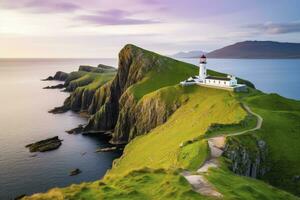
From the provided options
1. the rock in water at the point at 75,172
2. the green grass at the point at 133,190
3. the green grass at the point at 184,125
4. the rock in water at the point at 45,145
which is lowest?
the rock in water at the point at 75,172

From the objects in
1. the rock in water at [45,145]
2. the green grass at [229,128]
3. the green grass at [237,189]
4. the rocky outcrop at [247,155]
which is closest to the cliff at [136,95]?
the rock in water at [45,145]

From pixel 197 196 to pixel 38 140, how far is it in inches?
4198

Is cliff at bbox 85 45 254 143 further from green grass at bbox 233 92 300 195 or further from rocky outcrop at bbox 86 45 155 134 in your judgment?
green grass at bbox 233 92 300 195

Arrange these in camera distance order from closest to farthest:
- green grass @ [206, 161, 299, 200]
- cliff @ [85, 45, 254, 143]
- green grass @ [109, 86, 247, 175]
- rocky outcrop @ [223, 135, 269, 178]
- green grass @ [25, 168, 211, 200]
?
green grass @ [25, 168, 211, 200]
green grass @ [206, 161, 299, 200]
rocky outcrop @ [223, 135, 269, 178]
green grass @ [109, 86, 247, 175]
cliff @ [85, 45, 254, 143]

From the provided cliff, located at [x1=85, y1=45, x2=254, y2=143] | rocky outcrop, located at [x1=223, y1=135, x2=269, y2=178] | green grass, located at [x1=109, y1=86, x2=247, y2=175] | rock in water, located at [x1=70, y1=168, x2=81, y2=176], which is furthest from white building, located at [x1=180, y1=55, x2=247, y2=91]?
rock in water, located at [x1=70, y1=168, x2=81, y2=176]

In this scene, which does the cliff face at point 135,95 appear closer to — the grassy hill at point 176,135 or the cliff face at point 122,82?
the cliff face at point 122,82

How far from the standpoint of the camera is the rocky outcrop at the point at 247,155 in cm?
5472

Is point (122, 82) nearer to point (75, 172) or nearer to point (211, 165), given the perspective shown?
point (75, 172)

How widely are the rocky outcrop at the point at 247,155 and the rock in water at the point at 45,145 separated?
77413 mm

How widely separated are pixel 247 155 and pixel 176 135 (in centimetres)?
2802

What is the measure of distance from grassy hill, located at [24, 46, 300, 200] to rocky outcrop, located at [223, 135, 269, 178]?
127 cm

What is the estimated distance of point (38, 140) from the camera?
125875 mm

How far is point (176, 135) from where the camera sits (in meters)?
83.8

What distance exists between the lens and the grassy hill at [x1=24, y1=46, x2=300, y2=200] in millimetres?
33938
